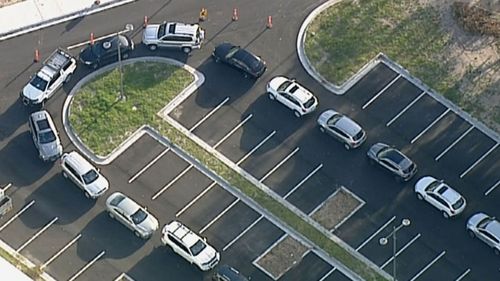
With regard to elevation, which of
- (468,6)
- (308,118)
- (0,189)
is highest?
(468,6)

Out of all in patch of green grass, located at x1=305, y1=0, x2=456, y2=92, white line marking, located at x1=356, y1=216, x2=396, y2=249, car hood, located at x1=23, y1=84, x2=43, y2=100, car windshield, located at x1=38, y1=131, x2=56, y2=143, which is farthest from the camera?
patch of green grass, located at x1=305, y1=0, x2=456, y2=92

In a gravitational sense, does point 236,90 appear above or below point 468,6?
below

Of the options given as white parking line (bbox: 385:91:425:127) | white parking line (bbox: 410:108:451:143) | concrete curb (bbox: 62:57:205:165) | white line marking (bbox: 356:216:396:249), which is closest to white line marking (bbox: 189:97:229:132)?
concrete curb (bbox: 62:57:205:165)

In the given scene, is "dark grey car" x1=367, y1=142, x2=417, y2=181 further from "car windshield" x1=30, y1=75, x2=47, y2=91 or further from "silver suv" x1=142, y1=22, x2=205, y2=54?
"car windshield" x1=30, y1=75, x2=47, y2=91

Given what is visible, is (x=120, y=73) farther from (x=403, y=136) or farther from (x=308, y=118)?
(x=403, y=136)

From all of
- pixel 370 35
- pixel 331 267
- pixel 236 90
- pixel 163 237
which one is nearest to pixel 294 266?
pixel 331 267

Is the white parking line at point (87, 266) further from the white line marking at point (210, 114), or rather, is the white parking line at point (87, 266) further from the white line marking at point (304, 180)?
the white line marking at point (304, 180)
